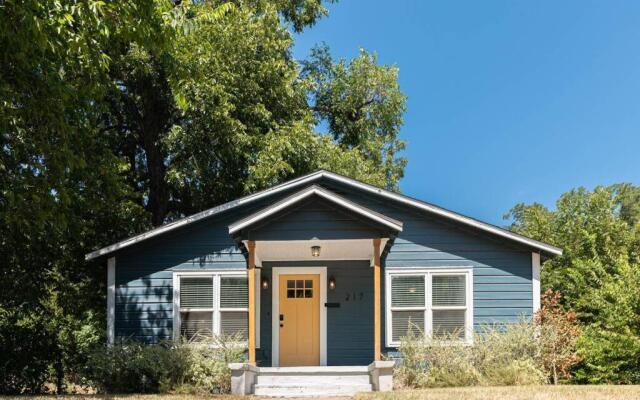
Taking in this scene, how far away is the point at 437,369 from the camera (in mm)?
11508

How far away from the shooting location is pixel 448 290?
13.0 m

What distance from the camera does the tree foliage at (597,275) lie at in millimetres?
12039

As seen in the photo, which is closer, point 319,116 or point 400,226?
point 400,226

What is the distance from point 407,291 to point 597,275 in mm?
5478

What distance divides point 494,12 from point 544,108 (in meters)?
7.70

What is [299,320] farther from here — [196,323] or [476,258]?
[476,258]

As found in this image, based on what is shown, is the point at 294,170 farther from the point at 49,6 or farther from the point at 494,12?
the point at 494,12

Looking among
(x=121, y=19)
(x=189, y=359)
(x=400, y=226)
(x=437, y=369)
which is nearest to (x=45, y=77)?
(x=121, y=19)

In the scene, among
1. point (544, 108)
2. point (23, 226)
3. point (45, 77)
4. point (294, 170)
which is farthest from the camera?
point (544, 108)

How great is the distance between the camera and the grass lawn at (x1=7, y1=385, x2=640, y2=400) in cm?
927

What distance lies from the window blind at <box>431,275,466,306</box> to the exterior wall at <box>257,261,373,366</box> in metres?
1.37

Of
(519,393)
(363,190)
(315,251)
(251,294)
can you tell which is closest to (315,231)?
(315,251)

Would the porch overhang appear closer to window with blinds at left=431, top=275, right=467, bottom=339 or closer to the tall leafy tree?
window with blinds at left=431, top=275, right=467, bottom=339

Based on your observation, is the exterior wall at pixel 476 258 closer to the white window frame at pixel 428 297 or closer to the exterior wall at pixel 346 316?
the white window frame at pixel 428 297
